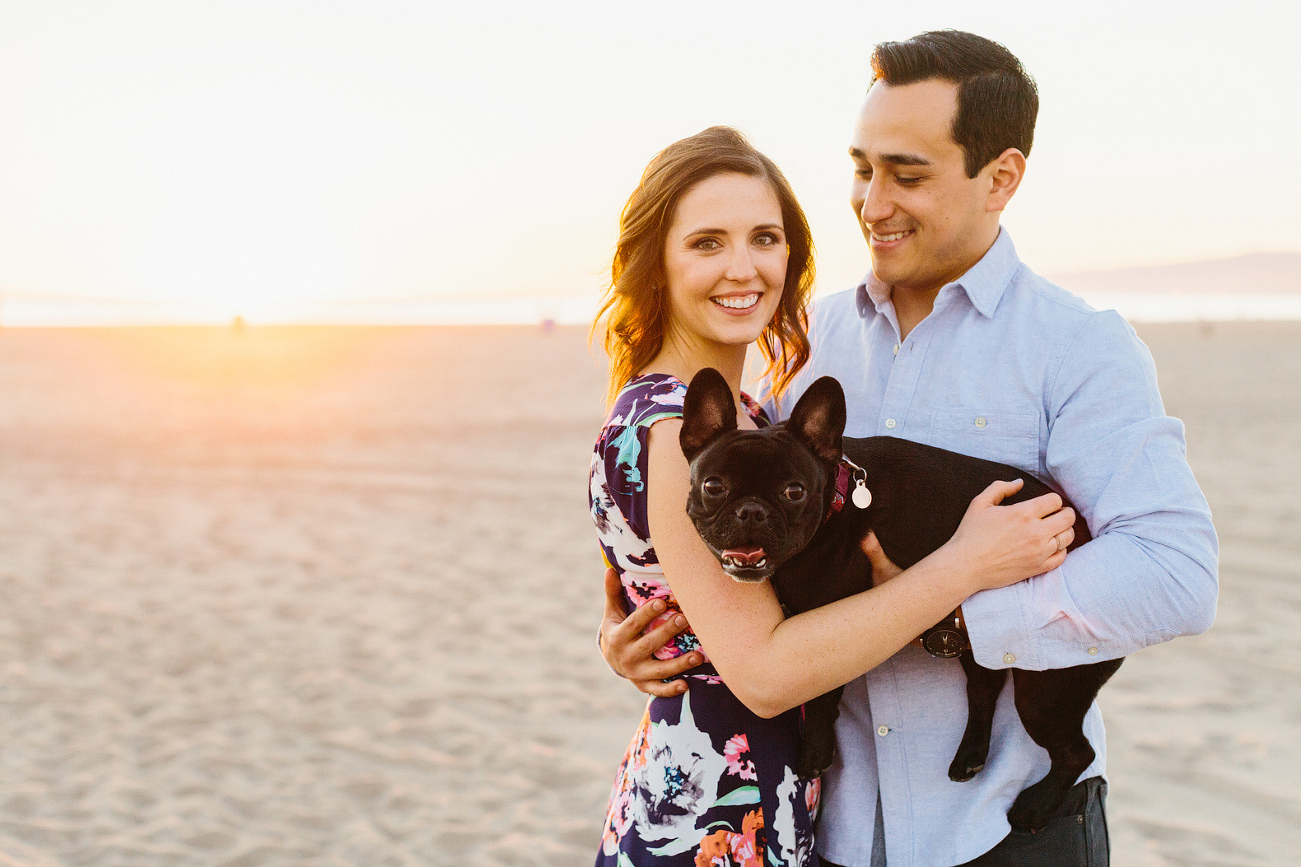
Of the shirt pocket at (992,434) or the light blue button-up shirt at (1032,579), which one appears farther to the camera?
the shirt pocket at (992,434)

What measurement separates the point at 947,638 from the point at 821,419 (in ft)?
1.96

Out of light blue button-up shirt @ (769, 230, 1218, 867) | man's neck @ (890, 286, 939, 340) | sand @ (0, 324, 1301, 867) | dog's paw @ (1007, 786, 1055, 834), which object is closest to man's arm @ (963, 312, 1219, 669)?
light blue button-up shirt @ (769, 230, 1218, 867)

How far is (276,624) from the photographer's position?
7641mm

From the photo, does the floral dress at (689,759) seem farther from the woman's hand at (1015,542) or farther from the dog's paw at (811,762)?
the woman's hand at (1015,542)

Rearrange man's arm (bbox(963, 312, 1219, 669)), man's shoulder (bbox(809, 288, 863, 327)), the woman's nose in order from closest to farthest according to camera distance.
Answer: man's arm (bbox(963, 312, 1219, 669)), the woman's nose, man's shoulder (bbox(809, 288, 863, 327))

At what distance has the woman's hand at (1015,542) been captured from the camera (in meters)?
2.13

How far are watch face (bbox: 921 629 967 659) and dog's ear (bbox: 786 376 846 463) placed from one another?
0.49 m

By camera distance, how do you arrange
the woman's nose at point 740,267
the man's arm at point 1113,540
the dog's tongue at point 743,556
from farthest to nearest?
the woman's nose at point 740,267 < the dog's tongue at point 743,556 < the man's arm at point 1113,540

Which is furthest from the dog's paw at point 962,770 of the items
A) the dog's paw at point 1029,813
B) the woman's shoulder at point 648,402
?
the woman's shoulder at point 648,402

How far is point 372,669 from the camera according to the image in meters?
6.87

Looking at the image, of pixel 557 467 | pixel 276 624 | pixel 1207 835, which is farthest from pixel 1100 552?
pixel 557 467

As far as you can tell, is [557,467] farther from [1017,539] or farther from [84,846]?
[1017,539]

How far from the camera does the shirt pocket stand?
237 cm

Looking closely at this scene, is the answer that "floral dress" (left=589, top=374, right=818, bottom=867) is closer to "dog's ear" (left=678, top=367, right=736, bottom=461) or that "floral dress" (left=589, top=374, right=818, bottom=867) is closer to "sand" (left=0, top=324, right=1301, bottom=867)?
"dog's ear" (left=678, top=367, right=736, bottom=461)
